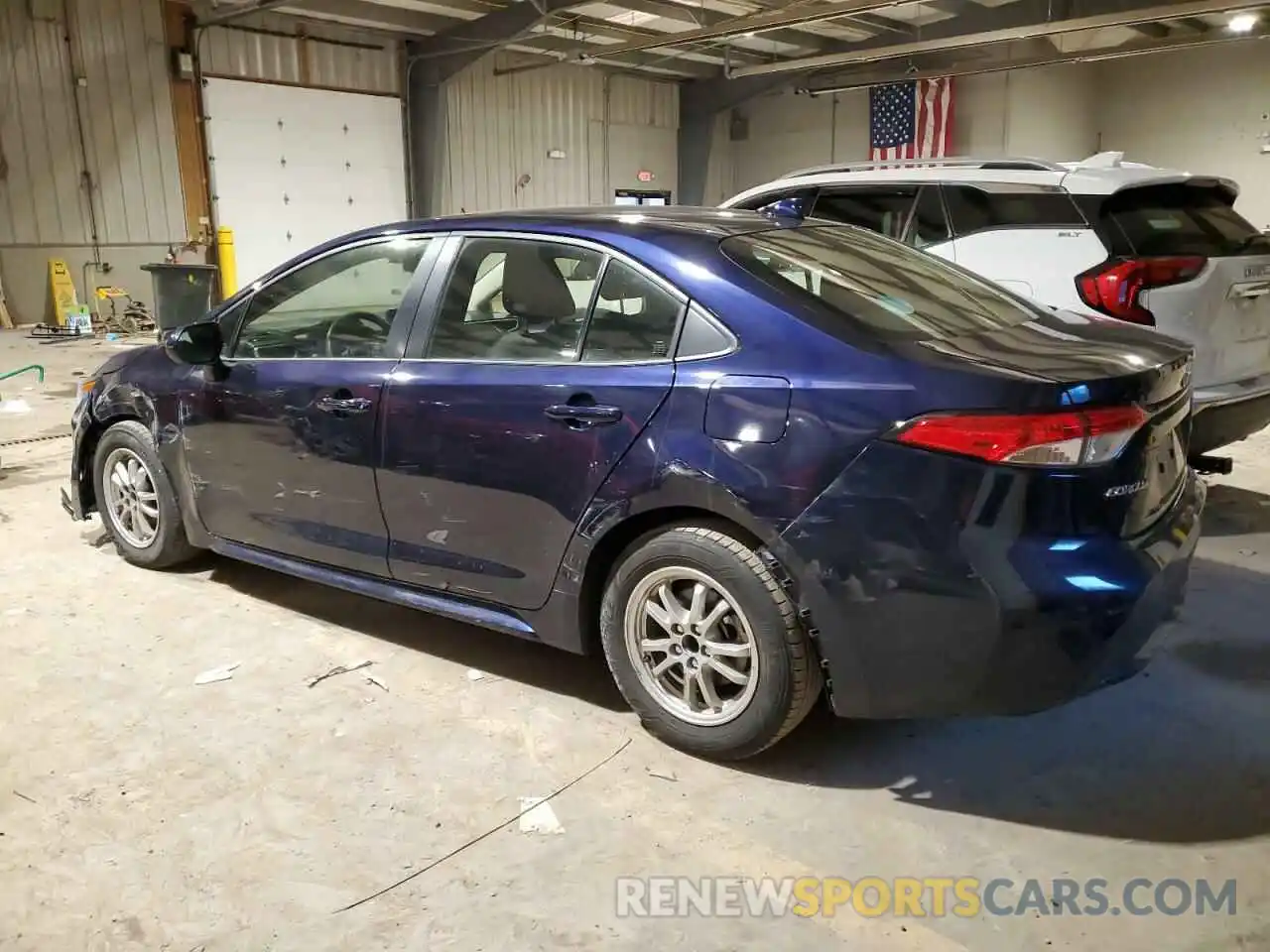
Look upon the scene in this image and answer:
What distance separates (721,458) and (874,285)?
2.43 ft

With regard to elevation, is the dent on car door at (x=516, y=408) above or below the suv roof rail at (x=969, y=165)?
below

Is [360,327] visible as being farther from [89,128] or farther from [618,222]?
[89,128]

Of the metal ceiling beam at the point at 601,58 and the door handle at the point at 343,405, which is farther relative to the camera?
the metal ceiling beam at the point at 601,58

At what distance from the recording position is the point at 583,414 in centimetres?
265

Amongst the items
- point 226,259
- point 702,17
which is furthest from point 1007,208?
point 226,259

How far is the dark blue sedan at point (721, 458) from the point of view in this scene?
7.14 feet

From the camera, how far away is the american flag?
15.5 m

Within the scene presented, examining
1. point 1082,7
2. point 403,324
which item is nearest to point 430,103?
point 1082,7

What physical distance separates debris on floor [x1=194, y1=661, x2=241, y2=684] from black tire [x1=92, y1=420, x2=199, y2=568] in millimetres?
896

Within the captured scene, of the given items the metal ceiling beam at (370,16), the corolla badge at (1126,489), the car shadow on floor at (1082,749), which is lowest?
the car shadow on floor at (1082,749)

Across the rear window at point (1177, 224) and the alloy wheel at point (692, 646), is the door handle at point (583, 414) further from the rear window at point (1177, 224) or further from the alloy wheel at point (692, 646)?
the rear window at point (1177, 224)

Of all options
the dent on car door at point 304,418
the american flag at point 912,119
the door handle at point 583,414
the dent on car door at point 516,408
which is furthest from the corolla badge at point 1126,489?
the american flag at point 912,119

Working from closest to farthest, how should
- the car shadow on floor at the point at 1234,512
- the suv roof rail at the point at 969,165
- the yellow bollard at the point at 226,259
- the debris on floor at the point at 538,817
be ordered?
the debris on floor at the point at 538,817, the car shadow on floor at the point at 1234,512, the suv roof rail at the point at 969,165, the yellow bollard at the point at 226,259

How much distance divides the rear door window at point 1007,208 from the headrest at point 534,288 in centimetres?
290
